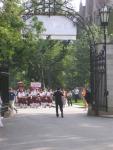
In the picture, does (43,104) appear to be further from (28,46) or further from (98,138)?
(98,138)

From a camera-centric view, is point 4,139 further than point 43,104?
No

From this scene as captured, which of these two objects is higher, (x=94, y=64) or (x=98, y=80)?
(x=94, y=64)

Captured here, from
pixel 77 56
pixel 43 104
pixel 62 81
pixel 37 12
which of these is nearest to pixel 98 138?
pixel 37 12

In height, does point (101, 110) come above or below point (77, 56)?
below

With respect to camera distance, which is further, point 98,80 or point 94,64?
point 94,64

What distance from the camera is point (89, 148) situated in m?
13.9

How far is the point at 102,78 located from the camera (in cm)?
3164

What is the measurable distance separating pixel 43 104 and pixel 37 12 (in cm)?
1777

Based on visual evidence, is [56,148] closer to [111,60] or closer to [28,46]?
[111,60]

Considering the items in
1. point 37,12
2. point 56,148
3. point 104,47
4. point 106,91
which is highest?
point 37,12

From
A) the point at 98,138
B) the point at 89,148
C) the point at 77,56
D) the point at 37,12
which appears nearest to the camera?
the point at 89,148

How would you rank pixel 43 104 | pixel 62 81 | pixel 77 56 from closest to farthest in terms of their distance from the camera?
pixel 43 104
pixel 77 56
pixel 62 81

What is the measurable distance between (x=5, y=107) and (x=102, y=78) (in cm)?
586

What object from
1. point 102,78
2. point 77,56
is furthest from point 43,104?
point 77,56
